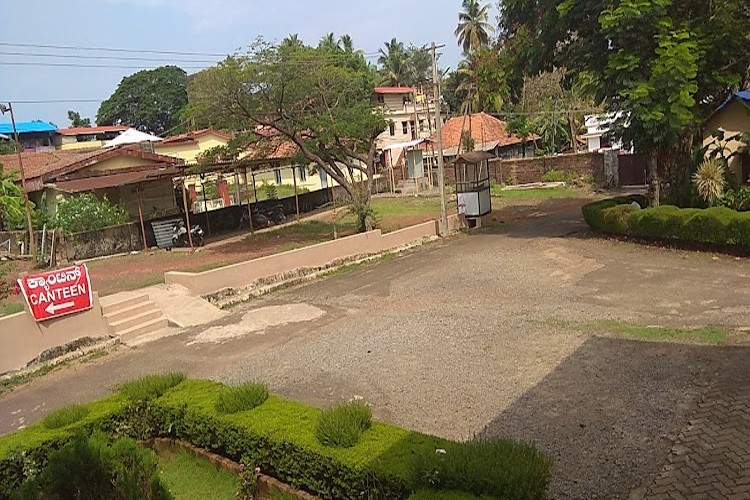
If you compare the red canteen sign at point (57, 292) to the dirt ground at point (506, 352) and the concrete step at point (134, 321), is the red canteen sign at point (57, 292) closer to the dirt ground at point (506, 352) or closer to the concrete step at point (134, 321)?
the concrete step at point (134, 321)

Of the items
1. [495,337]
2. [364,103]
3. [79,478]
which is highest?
[364,103]

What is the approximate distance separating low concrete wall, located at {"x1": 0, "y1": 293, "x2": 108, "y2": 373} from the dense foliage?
31.5ft

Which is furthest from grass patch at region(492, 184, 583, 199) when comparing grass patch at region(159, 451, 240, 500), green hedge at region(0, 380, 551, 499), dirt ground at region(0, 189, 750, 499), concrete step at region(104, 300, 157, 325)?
grass patch at region(159, 451, 240, 500)

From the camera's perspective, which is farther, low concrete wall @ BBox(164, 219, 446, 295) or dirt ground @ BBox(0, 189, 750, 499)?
low concrete wall @ BBox(164, 219, 446, 295)

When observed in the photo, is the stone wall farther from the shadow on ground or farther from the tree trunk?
the shadow on ground

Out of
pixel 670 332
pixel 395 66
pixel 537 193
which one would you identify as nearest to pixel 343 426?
pixel 670 332

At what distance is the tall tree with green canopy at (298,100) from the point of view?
734 inches

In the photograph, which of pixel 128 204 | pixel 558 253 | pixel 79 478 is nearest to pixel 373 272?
pixel 558 253

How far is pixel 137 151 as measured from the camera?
25891 millimetres

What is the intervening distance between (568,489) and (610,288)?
8101 millimetres

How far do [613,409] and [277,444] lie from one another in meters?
3.60

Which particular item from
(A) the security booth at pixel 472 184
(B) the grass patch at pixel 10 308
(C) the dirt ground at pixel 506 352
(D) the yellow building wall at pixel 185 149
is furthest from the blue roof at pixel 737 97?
(D) the yellow building wall at pixel 185 149

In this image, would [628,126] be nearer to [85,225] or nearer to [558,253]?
[558,253]

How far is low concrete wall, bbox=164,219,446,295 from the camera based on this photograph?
14680 millimetres
